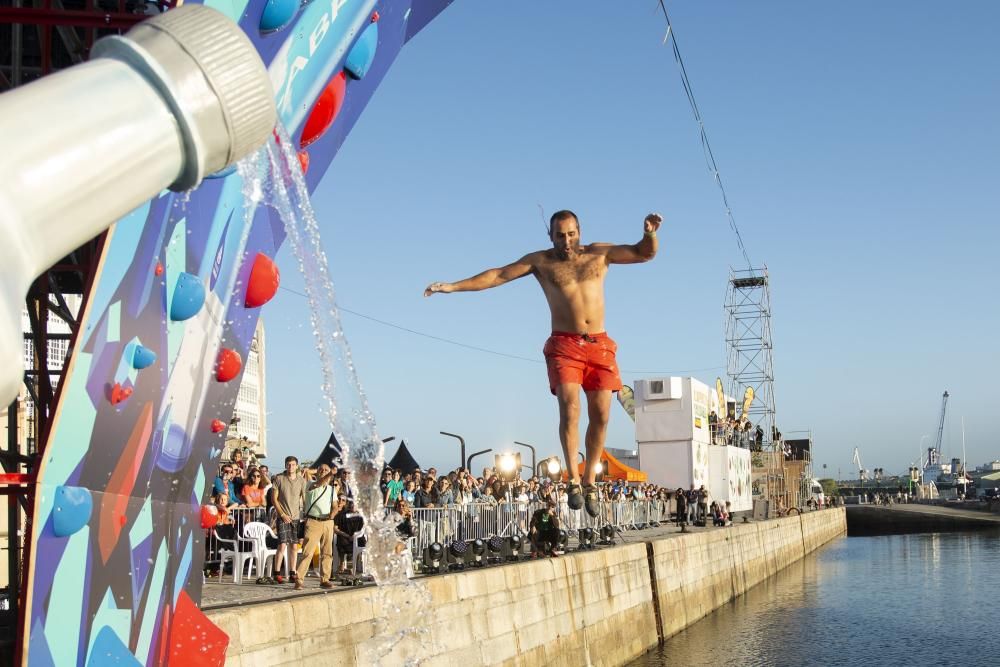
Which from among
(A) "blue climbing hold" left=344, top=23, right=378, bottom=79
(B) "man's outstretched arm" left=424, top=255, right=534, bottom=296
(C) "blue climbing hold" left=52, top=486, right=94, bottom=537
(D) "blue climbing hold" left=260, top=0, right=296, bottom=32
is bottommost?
(C) "blue climbing hold" left=52, top=486, right=94, bottom=537

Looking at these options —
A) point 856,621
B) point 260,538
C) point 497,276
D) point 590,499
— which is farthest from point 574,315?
point 856,621

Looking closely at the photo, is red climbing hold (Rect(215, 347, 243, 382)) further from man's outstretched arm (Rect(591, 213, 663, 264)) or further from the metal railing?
the metal railing

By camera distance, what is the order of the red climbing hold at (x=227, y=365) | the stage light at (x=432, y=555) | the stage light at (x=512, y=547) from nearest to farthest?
the red climbing hold at (x=227, y=365) → the stage light at (x=432, y=555) → the stage light at (x=512, y=547)

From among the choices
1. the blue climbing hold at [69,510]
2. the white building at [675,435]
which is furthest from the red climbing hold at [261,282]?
the white building at [675,435]

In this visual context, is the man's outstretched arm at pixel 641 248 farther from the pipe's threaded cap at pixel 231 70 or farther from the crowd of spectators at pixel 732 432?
the crowd of spectators at pixel 732 432

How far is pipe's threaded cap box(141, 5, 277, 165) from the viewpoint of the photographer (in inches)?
50.9

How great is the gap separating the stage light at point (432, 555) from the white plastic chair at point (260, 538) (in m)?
1.76

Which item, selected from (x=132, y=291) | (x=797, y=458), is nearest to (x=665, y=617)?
(x=132, y=291)

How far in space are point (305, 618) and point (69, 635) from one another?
172 inches

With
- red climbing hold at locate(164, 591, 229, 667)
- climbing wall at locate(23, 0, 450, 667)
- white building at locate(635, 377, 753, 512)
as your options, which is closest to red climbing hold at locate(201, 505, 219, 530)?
climbing wall at locate(23, 0, 450, 667)

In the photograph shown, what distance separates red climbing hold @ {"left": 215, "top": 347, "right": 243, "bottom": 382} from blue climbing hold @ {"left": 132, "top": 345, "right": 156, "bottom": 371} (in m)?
0.76

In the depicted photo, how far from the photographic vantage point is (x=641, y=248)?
717 centimetres

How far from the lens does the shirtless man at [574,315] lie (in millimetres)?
7289

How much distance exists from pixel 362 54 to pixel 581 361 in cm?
259
